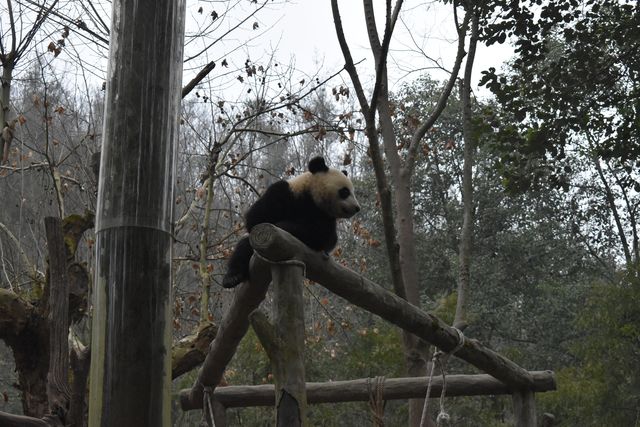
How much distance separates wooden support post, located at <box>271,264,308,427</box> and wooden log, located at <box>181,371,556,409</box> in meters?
1.88

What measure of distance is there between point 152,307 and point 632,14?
708cm

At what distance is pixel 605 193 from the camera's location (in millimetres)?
18391

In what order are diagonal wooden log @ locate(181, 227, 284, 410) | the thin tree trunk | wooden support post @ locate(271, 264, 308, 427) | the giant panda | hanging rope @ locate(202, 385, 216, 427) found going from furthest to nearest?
the thin tree trunk → hanging rope @ locate(202, 385, 216, 427) → the giant panda → diagonal wooden log @ locate(181, 227, 284, 410) → wooden support post @ locate(271, 264, 308, 427)

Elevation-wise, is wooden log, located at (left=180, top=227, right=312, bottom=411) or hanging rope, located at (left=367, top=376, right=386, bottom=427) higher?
wooden log, located at (left=180, top=227, right=312, bottom=411)

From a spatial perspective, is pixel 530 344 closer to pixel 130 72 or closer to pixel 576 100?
pixel 576 100

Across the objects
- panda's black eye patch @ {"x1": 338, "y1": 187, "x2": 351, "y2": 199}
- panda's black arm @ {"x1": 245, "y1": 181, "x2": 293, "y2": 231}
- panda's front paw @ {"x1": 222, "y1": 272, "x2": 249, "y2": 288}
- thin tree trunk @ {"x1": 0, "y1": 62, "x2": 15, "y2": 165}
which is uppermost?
thin tree trunk @ {"x1": 0, "y1": 62, "x2": 15, "y2": 165}

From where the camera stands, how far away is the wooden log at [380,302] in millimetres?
2945

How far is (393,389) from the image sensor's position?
4.77m

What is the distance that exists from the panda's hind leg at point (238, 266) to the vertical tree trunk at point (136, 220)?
5.94 feet

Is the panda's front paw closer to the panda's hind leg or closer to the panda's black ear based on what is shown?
the panda's hind leg

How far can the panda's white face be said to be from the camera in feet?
14.5

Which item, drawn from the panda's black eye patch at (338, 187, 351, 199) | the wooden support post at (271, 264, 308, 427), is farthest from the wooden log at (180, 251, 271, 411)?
the panda's black eye patch at (338, 187, 351, 199)

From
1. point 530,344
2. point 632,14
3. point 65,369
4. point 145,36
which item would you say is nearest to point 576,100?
point 632,14

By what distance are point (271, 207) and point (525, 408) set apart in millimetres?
2112
